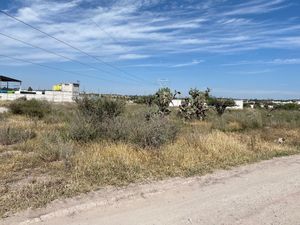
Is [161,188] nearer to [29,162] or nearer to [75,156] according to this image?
[75,156]

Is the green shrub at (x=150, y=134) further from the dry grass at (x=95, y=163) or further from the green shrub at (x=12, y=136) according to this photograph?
the green shrub at (x=12, y=136)

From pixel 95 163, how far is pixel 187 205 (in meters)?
3.05

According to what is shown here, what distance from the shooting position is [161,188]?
829 cm

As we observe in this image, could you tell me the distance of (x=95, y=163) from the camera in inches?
373

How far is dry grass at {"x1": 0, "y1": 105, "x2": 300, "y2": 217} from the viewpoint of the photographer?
7.58 metres

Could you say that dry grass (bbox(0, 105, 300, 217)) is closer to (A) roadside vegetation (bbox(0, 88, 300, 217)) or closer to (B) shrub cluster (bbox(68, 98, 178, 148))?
(A) roadside vegetation (bbox(0, 88, 300, 217))

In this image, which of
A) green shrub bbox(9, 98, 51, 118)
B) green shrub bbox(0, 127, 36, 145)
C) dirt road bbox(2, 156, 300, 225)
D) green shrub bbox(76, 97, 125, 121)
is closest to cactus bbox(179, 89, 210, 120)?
green shrub bbox(9, 98, 51, 118)

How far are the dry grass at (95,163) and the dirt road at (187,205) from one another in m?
0.52

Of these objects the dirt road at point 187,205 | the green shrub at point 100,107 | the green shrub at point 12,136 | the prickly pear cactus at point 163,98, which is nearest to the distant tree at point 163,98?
the prickly pear cactus at point 163,98

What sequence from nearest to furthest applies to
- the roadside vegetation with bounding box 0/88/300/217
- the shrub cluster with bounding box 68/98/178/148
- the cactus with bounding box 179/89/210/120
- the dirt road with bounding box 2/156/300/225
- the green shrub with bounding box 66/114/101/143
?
the dirt road with bounding box 2/156/300/225, the roadside vegetation with bounding box 0/88/300/217, the shrub cluster with bounding box 68/98/178/148, the green shrub with bounding box 66/114/101/143, the cactus with bounding box 179/89/210/120

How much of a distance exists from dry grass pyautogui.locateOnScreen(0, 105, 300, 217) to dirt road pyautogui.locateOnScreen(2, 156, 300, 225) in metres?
0.52

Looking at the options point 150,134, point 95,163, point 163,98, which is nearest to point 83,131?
point 150,134

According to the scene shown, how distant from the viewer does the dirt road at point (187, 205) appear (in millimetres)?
6266

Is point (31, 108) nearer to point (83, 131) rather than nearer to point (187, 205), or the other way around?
point (83, 131)
